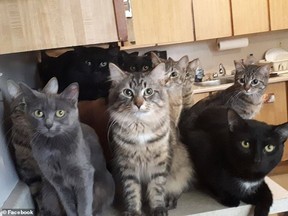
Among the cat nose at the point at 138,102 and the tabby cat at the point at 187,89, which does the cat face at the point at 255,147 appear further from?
the tabby cat at the point at 187,89

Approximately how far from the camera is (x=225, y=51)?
11.5 feet

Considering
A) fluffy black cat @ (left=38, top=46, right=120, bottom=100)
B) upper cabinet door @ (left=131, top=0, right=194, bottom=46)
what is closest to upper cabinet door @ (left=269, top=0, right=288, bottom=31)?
upper cabinet door @ (left=131, top=0, right=194, bottom=46)

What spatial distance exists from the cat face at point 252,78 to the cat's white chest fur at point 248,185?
0.93 metres

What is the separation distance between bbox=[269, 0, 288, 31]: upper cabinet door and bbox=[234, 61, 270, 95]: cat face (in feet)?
4.46

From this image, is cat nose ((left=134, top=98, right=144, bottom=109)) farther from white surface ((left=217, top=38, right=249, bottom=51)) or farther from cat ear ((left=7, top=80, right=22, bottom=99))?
white surface ((left=217, top=38, right=249, bottom=51))

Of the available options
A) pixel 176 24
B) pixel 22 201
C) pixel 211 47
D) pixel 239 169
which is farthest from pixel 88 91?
pixel 211 47

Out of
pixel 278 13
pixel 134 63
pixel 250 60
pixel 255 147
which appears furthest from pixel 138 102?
pixel 278 13

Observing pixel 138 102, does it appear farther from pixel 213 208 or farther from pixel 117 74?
pixel 213 208

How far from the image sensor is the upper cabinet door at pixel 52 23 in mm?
781

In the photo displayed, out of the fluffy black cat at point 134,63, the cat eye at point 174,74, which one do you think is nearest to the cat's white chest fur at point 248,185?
the cat eye at point 174,74

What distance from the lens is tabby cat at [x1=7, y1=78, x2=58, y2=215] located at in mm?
1001

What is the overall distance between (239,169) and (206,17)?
2305mm

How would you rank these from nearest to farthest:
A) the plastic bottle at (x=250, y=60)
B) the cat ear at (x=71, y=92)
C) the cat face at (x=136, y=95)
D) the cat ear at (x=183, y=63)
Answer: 1. the cat ear at (x=71, y=92)
2. the cat face at (x=136, y=95)
3. the cat ear at (x=183, y=63)
4. the plastic bottle at (x=250, y=60)

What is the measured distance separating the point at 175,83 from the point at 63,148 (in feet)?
2.41
